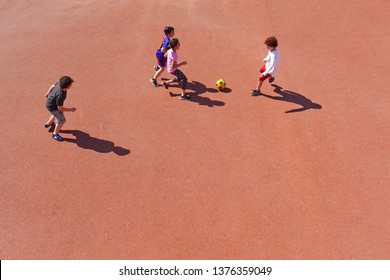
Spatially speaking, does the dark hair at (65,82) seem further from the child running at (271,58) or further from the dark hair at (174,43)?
the child running at (271,58)

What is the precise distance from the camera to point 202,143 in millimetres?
8000

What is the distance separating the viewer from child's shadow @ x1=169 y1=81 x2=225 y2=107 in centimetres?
919

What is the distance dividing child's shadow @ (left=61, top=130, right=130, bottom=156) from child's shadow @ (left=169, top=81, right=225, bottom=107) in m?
2.53

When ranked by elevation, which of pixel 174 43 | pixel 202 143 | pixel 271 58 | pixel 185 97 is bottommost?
pixel 202 143

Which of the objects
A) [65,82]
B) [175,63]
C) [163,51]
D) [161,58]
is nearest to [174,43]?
[175,63]

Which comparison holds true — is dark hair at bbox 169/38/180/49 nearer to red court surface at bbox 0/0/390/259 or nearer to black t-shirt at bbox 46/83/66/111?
red court surface at bbox 0/0/390/259

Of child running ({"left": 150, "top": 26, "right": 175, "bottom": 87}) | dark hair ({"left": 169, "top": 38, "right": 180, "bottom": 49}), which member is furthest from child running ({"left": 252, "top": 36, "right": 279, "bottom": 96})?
child running ({"left": 150, "top": 26, "right": 175, "bottom": 87})

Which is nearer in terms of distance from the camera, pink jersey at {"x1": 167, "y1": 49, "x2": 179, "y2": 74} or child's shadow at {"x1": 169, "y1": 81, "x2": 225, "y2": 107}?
pink jersey at {"x1": 167, "y1": 49, "x2": 179, "y2": 74}

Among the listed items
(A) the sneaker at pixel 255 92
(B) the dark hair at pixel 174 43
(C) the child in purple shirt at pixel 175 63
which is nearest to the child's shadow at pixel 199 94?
(C) the child in purple shirt at pixel 175 63

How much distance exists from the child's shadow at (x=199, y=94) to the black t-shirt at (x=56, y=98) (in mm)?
3182

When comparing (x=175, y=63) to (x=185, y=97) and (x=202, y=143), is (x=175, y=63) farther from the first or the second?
(x=202, y=143)

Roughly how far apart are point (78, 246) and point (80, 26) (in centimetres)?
941

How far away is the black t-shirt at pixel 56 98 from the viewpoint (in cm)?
736

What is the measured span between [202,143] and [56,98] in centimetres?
359
